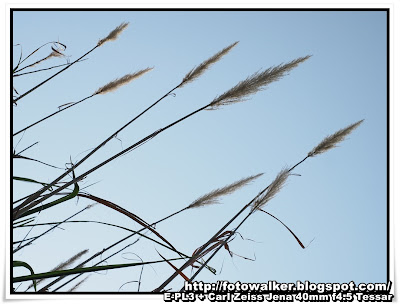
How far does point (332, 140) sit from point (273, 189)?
16 centimetres

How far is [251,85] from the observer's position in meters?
0.73

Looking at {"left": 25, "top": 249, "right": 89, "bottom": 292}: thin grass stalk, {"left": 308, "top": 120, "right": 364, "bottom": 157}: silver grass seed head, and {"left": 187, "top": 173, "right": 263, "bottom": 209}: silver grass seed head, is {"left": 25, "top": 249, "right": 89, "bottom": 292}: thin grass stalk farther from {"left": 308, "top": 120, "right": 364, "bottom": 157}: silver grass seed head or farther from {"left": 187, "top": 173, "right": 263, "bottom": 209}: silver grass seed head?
{"left": 308, "top": 120, "right": 364, "bottom": 157}: silver grass seed head

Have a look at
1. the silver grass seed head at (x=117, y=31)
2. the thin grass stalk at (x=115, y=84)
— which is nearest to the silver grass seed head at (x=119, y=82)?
the thin grass stalk at (x=115, y=84)

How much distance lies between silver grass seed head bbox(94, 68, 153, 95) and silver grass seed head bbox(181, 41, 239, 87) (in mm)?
91

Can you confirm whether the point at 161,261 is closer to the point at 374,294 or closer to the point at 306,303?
the point at 306,303

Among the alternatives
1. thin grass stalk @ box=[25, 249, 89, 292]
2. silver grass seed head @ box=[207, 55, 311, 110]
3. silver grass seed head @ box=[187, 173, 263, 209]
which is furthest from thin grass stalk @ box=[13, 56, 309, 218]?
thin grass stalk @ box=[25, 249, 89, 292]

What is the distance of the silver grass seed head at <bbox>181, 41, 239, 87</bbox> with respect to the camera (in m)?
0.81

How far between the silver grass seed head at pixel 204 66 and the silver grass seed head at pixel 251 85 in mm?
87

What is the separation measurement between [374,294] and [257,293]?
0.77 feet

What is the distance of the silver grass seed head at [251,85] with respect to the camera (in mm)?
730
